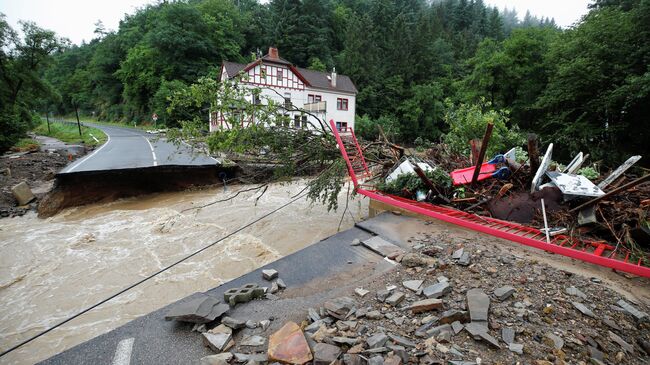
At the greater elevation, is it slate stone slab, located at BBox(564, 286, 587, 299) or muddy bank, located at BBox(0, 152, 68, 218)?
slate stone slab, located at BBox(564, 286, 587, 299)

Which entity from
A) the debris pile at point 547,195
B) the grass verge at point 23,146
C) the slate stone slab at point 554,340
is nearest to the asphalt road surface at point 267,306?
the debris pile at point 547,195

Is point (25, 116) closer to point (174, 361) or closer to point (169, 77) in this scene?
point (169, 77)

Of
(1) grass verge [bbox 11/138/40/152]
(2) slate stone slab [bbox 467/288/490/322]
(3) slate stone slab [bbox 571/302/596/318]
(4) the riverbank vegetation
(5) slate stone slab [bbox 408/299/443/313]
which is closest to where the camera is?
(2) slate stone slab [bbox 467/288/490/322]

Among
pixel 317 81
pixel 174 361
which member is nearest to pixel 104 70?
pixel 317 81

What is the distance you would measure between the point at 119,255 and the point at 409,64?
3964 cm

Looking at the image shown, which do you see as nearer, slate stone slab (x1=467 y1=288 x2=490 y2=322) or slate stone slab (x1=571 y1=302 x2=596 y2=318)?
slate stone slab (x1=467 y1=288 x2=490 y2=322)

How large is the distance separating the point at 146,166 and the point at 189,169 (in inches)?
61.5

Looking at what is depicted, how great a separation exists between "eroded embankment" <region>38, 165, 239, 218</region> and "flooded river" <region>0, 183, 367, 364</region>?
1.66ft

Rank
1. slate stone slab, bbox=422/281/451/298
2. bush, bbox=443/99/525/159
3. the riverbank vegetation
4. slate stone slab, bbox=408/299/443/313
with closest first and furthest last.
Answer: slate stone slab, bbox=408/299/443/313
slate stone slab, bbox=422/281/451/298
bush, bbox=443/99/525/159
the riverbank vegetation

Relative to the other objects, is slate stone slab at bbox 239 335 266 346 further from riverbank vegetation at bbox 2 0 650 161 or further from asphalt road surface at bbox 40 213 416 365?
riverbank vegetation at bbox 2 0 650 161

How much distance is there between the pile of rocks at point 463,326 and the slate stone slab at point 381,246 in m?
0.91

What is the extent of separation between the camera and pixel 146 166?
37.7ft

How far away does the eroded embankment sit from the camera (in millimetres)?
9843

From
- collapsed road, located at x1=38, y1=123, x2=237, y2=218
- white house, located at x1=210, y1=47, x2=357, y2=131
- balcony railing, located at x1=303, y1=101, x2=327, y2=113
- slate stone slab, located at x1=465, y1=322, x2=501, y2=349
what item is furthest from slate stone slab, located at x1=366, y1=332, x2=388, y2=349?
balcony railing, located at x1=303, y1=101, x2=327, y2=113
